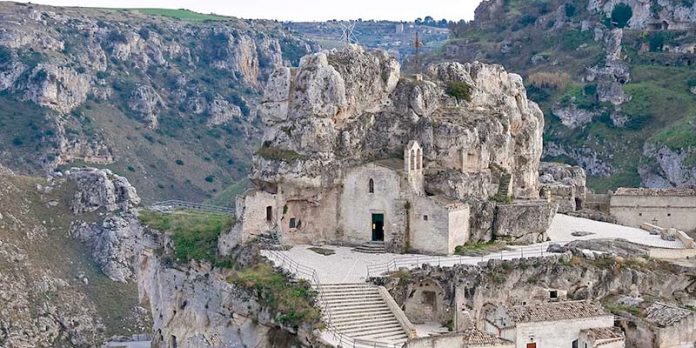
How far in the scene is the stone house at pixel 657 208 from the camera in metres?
64.2

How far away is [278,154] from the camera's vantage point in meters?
55.2

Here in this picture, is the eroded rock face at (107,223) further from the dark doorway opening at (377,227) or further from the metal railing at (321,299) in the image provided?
the metal railing at (321,299)

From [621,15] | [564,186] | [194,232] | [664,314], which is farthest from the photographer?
[621,15]

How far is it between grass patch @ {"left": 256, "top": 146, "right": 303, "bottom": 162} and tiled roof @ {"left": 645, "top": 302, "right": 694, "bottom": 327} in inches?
622

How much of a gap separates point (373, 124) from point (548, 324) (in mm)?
14491

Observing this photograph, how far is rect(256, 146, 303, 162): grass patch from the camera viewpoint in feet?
180

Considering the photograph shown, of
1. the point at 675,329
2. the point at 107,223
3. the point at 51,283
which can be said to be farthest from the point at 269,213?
the point at 107,223

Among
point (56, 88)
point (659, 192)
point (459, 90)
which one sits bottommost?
point (659, 192)

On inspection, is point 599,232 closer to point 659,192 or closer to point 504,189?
point 504,189

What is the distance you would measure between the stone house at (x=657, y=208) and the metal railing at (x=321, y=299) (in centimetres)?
2027

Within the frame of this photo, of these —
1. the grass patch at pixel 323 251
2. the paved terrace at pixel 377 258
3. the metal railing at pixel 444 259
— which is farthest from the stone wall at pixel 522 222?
the grass patch at pixel 323 251

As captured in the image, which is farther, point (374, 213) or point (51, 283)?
point (51, 283)

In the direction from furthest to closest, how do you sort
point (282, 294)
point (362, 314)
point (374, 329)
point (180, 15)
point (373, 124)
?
point (180, 15)
point (373, 124)
point (282, 294)
point (362, 314)
point (374, 329)

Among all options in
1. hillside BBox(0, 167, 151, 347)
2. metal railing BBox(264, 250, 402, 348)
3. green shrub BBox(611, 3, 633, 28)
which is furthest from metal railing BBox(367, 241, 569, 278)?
green shrub BBox(611, 3, 633, 28)
